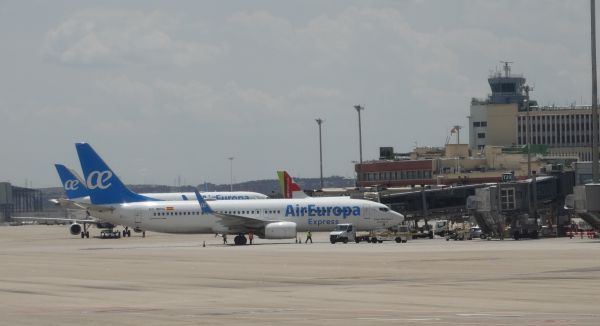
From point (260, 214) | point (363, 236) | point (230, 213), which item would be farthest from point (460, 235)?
point (230, 213)

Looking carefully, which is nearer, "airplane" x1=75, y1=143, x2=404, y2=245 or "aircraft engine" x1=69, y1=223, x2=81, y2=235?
"airplane" x1=75, y1=143, x2=404, y2=245

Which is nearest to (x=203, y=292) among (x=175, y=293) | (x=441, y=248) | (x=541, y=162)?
(x=175, y=293)

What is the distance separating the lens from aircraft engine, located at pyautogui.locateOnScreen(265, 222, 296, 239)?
282ft

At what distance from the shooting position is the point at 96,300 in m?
36.0

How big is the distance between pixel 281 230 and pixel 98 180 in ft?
52.6

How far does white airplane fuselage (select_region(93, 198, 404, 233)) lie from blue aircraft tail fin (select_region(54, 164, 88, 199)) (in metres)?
17.7

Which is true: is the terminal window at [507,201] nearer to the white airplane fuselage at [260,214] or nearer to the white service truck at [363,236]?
the white service truck at [363,236]

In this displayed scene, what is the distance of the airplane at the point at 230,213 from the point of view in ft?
288

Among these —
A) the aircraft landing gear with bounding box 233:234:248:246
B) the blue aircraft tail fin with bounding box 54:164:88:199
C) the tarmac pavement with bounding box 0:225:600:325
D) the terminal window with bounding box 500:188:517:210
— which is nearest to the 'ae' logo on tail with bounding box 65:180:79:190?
the blue aircraft tail fin with bounding box 54:164:88:199

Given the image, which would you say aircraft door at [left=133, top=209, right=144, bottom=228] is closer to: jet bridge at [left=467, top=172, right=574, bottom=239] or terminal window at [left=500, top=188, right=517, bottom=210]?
jet bridge at [left=467, top=172, right=574, bottom=239]

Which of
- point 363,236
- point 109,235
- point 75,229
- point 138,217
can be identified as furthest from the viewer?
point 75,229

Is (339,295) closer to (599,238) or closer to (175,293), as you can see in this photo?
(175,293)

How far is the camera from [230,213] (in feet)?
295

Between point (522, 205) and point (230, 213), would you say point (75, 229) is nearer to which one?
point (230, 213)
